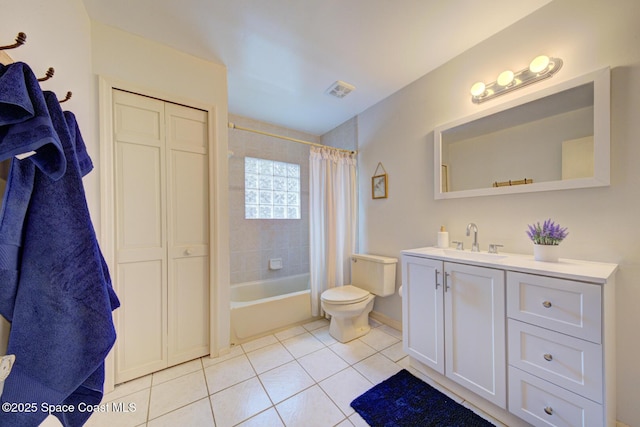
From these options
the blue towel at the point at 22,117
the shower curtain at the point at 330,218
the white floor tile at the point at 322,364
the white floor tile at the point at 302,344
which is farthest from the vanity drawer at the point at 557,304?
the blue towel at the point at 22,117

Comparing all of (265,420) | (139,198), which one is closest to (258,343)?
(265,420)

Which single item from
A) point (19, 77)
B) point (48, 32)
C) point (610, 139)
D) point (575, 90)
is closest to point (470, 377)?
point (610, 139)

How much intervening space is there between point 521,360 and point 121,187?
8.38 feet

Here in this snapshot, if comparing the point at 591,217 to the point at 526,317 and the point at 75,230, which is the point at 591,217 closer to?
the point at 526,317

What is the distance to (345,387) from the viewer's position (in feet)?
4.82

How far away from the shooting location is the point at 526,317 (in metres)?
1.09

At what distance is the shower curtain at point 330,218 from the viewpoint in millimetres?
2371

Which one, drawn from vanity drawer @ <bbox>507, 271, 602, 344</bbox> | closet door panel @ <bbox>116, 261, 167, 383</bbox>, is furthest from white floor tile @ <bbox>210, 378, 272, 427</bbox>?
vanity drawer @ <bbox>507, 271, 602, 344</bbox>

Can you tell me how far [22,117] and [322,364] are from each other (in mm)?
1965

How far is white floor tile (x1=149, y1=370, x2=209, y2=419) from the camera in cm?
132

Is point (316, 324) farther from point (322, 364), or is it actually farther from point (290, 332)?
point (322, 364)

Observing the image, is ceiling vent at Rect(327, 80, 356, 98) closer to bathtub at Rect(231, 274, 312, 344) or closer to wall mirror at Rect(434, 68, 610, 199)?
wall mirror at Rect(434, 68, 610, 199)

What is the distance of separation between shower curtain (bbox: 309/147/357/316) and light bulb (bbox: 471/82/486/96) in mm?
1265

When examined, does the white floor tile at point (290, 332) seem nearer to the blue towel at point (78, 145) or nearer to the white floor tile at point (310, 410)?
the white floor tile at point (310, 410)
